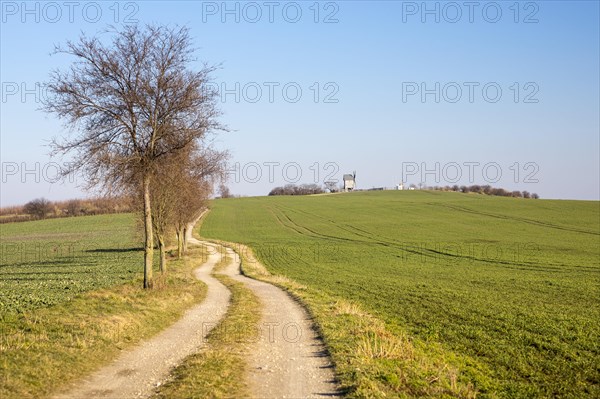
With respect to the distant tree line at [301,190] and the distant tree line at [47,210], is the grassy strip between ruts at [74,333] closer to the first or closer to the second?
the distant tree line at [47,210]

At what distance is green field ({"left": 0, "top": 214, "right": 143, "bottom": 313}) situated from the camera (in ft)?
73.9

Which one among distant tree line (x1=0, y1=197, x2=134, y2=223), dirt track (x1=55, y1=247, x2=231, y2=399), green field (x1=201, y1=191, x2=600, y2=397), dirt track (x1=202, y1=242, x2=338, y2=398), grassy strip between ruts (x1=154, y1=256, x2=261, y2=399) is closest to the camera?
grassy strip between ruts (x1=154, y1=256, x2=261, y2=399)

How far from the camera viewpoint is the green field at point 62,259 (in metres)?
22.5

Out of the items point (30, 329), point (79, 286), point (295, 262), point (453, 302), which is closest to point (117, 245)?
point (295, 262)

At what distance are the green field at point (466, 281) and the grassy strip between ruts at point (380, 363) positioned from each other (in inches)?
2.5

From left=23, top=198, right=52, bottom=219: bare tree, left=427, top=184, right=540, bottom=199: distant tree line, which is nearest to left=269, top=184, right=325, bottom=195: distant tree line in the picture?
left=427, top=184, right=540, bottom=199: distant tree line

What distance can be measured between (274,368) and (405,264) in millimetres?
34459

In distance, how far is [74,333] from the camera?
1304 centimetres

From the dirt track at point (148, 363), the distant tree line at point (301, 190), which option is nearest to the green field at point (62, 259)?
the dirt track at point (148, 363)

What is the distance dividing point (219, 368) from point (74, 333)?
435 cm

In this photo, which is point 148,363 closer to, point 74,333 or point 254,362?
point 254,362

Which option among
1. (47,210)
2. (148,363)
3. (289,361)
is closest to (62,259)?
(148,363)

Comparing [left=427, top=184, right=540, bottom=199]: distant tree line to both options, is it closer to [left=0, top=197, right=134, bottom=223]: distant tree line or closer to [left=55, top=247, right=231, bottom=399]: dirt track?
[left=0, top=197, right=134, bottom=223]: distant tree line

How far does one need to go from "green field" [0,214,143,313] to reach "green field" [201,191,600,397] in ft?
34.9
